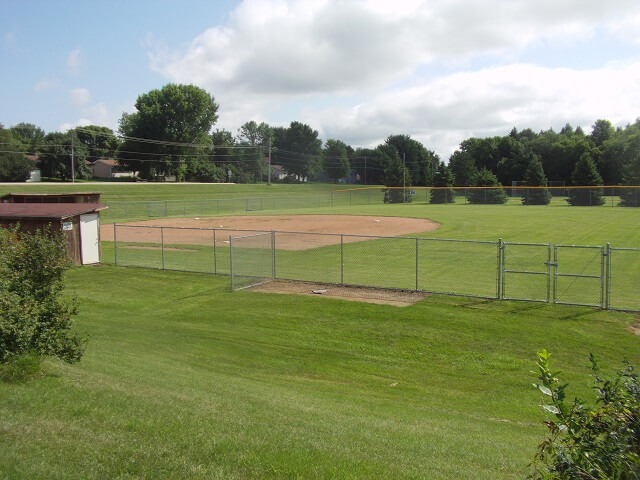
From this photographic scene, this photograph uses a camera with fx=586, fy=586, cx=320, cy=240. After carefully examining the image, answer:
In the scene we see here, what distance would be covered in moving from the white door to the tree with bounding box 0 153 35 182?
71189 mm

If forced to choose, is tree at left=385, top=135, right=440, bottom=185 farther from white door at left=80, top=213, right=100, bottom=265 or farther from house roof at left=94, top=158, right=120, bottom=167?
white door at left=80, top=213, right=100, bottom=265

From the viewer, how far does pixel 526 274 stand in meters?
22.8

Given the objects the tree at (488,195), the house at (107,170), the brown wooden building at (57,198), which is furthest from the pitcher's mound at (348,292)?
the house at (107,170)

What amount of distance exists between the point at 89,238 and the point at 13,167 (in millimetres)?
72554

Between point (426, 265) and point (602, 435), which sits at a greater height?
point (602, 435)

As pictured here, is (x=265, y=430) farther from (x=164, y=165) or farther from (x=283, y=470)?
(x=164, y=165)

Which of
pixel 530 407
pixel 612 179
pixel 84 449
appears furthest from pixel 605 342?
pixel 612 179

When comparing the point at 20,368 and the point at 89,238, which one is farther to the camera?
the point at 89,238

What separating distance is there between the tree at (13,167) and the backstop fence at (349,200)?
3554cm

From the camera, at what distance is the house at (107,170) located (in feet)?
405

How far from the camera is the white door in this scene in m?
26.3

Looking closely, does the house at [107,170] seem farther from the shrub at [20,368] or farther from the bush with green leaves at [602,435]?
the bush with green leaves at [602,435]

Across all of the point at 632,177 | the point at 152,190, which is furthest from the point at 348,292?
the point at 632,177

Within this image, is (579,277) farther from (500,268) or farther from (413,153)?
(413,153)
